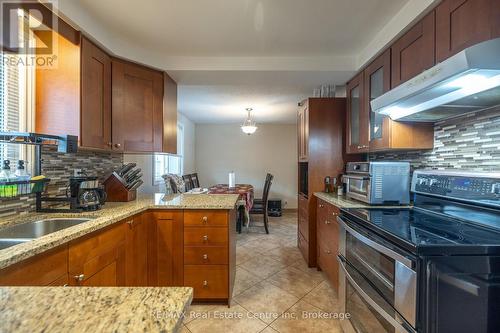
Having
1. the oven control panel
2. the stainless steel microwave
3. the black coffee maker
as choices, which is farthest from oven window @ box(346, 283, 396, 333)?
the black coffee maker

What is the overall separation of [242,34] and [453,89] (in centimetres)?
155

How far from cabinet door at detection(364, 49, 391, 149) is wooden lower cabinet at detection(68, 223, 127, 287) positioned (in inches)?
83.5

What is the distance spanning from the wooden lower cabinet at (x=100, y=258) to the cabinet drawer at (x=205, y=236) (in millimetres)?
486

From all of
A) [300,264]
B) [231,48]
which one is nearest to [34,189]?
[231,48]

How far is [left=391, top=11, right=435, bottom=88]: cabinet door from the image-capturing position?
1.49 metres

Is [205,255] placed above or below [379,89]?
below

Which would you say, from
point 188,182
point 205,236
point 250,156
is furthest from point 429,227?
point 250,156

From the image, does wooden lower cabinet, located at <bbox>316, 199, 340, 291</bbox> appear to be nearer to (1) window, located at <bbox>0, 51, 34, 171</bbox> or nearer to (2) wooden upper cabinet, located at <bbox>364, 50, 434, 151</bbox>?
(2) wooden upper cabinet, located at <bbox>364, 50, 434, 151</bbox>

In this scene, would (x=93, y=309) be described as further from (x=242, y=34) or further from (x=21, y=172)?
(x=242, y=34)

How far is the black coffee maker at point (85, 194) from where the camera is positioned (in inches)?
64.1

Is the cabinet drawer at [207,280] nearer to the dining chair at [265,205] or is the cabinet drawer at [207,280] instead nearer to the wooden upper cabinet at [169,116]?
the wooden upper cabinet at [169,116]

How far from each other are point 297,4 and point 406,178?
5.07 feet

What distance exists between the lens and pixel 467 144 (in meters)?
1.51

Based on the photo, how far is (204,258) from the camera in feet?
6.44
